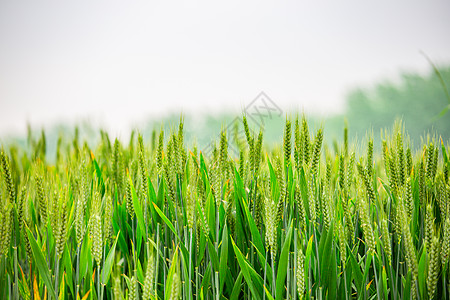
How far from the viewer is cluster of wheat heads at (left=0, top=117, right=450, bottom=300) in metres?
0.87

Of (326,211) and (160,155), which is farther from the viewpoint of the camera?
(160,155)

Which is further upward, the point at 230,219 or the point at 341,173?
the point at 341,173

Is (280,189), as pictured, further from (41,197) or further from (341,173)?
(41,197)

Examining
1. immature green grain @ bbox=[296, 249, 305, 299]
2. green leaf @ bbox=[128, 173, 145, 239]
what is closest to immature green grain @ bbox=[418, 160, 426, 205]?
immature green grain @ bbox=[296, 249, 305, 299]

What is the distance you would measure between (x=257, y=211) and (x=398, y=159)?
0.46 meters

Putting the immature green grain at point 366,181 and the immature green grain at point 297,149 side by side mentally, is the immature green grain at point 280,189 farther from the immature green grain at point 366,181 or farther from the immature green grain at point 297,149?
the immature green grain at point 366,181

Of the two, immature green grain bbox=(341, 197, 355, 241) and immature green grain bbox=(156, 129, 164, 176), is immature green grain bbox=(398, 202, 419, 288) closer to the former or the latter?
immature green grain bbox=(341, 197, 355, 241)

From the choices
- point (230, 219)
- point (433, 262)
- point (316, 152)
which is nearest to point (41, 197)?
point (230, 219)

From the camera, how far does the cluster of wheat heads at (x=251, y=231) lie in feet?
2.85

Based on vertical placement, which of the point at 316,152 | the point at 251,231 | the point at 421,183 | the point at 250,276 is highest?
the point at 316,152

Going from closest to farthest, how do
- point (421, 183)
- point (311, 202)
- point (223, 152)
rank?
point (311, 202)
point (223, 152)
point (421, 183)

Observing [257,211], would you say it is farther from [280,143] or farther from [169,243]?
[169,243]

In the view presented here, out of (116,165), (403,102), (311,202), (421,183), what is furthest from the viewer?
(403,102)

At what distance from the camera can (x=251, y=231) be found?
0.96m
